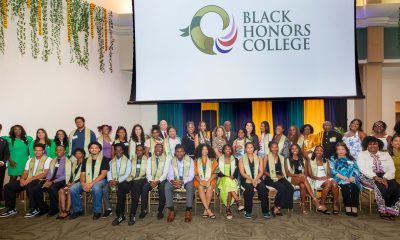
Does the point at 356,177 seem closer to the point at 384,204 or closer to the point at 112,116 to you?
the point at 384,204

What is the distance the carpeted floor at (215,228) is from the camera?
3.75 metres

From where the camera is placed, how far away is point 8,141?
517 centimetres

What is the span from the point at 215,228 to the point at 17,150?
3352 mm

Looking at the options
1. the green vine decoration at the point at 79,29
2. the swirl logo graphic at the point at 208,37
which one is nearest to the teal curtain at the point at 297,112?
the swirl logo graphic at the point at 208,37

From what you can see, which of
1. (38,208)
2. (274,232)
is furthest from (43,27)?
(274,232)

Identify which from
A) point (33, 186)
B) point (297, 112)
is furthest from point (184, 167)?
point (297, 112)

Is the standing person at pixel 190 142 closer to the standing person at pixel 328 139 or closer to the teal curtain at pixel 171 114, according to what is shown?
the standing person at pixel 328 139

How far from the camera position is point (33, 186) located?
473 centimetres

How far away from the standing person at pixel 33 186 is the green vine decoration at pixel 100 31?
2802 millimetres

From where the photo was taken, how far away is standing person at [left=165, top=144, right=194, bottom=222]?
4547 millimetres

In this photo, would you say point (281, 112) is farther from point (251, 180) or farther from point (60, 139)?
point (60, 139)

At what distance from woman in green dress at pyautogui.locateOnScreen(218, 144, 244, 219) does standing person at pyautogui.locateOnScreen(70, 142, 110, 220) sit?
5.34ft

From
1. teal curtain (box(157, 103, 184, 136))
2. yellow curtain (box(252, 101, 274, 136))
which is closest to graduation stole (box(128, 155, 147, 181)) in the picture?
teal curtain (box(157, 103, 184, 136))

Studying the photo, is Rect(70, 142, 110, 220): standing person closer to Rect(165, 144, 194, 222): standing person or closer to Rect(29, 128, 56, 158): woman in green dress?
Rect(165, 144, 194, 222): standing person
